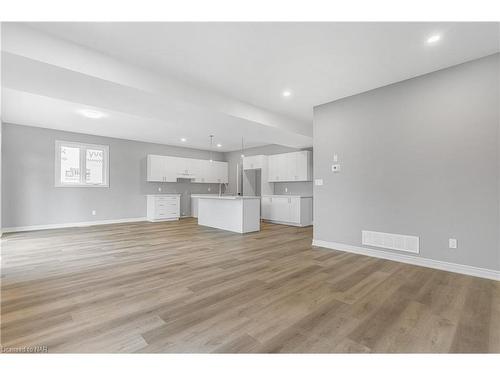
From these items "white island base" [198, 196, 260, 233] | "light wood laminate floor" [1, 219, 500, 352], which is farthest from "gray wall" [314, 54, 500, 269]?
"white island base" [198, 196, 260, 233]

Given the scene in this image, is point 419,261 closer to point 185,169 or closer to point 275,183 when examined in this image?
point 275,183

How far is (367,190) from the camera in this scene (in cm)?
374

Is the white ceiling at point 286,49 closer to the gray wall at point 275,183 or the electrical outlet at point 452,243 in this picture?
the electrical outlet at point 452,243

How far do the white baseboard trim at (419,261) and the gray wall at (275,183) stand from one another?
3412 mm

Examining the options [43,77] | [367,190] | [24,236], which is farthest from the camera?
[24,236]

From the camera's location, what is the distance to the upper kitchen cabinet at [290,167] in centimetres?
705

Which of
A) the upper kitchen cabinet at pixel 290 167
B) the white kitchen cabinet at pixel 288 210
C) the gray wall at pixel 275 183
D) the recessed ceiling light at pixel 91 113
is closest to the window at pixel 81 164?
the recessed ceiling light at pixel 91 113

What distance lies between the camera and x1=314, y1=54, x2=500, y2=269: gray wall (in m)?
2.77

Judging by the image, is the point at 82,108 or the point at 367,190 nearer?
the point at 367,190

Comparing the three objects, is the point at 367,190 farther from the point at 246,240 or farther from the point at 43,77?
the point at 43,77

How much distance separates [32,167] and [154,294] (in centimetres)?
597

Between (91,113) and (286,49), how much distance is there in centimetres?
428
